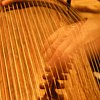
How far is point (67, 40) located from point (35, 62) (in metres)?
0.20

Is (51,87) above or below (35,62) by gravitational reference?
below

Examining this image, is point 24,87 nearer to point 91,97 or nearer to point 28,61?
point 28,61

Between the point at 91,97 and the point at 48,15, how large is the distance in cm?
72

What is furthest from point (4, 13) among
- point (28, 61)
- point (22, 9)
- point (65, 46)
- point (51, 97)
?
point (51, 97)

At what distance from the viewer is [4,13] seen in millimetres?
1505

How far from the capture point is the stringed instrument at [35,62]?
1.03 meters

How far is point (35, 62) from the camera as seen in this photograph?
1188 millimetres

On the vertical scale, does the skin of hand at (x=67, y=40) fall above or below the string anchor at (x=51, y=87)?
above

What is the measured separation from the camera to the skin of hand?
1.04 metres

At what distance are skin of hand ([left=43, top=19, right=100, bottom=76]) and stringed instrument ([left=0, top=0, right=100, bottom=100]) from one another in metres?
0.05

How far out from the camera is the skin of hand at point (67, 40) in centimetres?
104

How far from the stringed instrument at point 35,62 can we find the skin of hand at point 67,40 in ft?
0.15

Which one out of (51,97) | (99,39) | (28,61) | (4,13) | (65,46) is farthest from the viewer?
(4,13)

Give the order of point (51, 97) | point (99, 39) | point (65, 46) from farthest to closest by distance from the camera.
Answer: point (99, 39)
point (65, 46)
point (51, 97)
